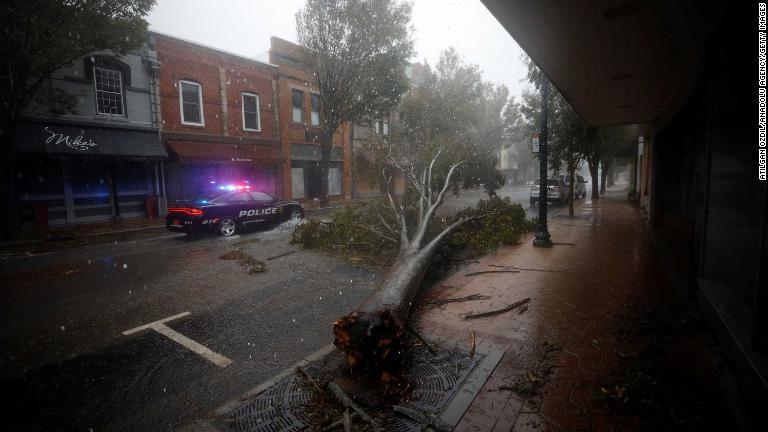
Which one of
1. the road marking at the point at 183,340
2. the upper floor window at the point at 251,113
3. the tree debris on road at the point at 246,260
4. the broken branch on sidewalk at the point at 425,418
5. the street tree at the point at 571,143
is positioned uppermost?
the upper floor window at the point at 251,113

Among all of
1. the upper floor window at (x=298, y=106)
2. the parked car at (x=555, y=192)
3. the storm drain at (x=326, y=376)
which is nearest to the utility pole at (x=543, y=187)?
the storm drain at (x=326, y=376)

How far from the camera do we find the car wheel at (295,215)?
14.0m

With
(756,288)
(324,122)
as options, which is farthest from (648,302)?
(324,122)

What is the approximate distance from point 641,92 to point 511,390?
7.03m

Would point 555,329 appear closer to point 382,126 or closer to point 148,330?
point 148,330

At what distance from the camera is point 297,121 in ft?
75.4

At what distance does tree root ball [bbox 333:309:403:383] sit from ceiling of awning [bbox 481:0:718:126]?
10.8 feet

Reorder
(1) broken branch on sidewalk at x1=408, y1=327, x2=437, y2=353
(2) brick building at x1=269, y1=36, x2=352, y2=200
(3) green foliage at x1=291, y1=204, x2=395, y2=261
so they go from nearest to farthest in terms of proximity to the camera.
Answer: (1) broken branch on sidewalk at x1=408, y1=327, x2=437, y2=353
(3) green foliage at x1=291, y1=204, x2=395, y2=261
(2) brick building at x1=269, y1=36, x2=352, y2=200

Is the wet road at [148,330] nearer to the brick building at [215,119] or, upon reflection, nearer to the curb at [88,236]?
the curb at [88,236]

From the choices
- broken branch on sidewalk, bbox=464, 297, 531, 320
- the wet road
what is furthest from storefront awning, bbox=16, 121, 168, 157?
broken branch on sidewalk, bbox=464, 297, 531, 320

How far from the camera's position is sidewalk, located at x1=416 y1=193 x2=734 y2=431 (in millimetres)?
2807

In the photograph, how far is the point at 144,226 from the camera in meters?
13.9

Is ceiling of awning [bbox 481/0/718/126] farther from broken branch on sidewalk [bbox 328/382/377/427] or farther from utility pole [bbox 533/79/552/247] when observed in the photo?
broken branch on sidewalk [bbox 328/382/377/427]

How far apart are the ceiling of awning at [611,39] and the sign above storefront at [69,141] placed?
1603 cm
